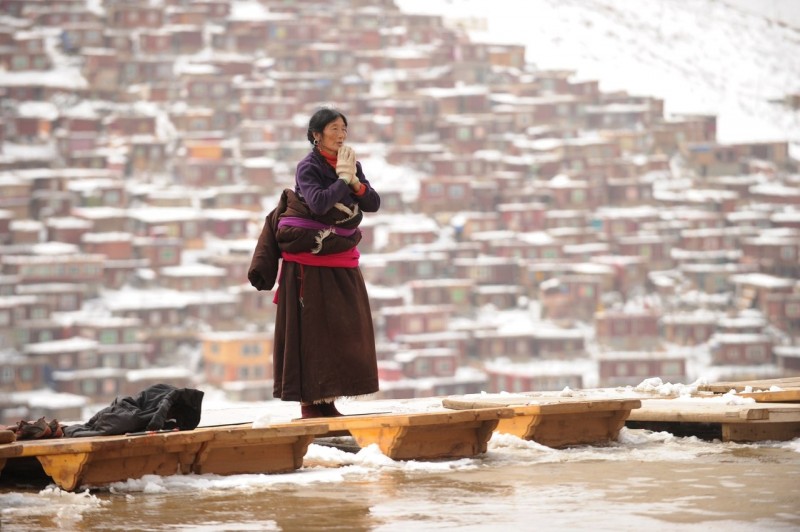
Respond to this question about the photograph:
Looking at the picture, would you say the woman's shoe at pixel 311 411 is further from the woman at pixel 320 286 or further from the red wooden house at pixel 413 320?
the red wooden house at pixel 413 320

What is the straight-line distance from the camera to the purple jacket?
342cm

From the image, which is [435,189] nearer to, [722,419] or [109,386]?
[109,386]

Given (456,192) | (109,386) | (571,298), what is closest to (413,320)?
(571,298)

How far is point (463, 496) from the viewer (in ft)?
8.51

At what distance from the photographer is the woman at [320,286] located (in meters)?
3.39

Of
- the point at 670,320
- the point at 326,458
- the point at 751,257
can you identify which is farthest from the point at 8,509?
the point at 751,257

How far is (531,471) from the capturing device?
292 centimetres

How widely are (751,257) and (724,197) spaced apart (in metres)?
4.84

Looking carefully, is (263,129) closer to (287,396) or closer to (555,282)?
(555,282)

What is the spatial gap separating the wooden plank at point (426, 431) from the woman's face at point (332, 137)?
0.72 metres

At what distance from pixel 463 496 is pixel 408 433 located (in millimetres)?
486

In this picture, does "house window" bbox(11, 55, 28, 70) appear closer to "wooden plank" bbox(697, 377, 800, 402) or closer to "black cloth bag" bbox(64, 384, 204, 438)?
"wooden plank" bbox(697, 377, 800, 402)

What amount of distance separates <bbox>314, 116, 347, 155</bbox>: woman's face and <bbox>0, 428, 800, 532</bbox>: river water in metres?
0.77

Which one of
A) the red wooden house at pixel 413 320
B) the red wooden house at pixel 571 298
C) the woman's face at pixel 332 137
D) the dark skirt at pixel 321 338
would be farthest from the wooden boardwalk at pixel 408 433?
the red wooden house at pixel 571 298
